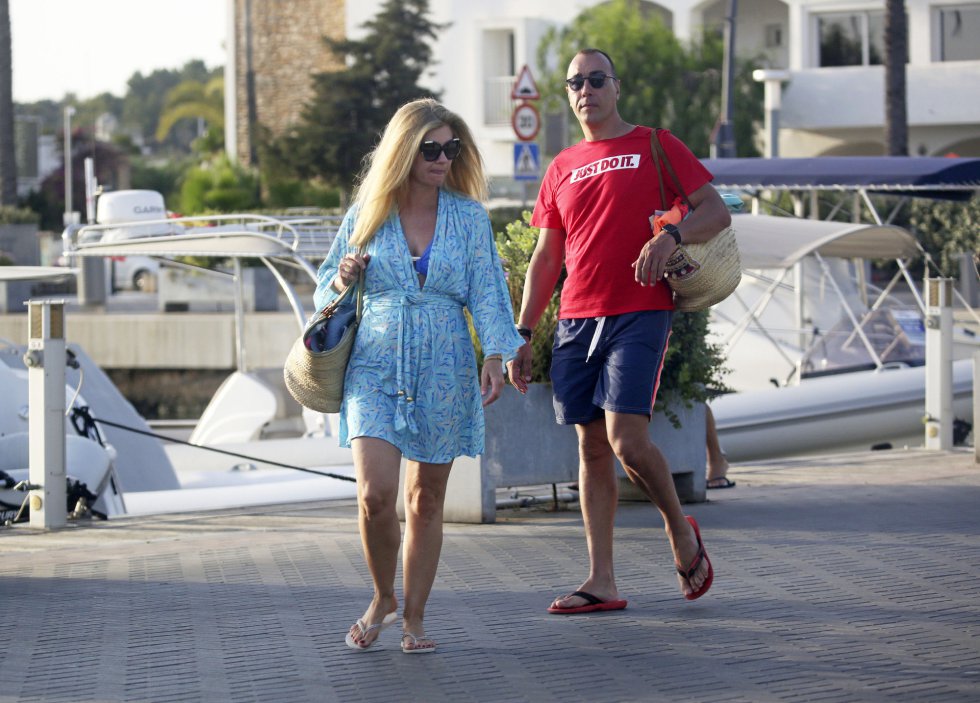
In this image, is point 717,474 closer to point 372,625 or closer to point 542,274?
point 542,274

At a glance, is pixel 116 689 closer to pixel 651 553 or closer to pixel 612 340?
pixel 612 340

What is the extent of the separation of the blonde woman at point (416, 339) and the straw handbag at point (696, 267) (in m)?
0.73

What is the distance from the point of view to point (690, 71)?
39.6 m

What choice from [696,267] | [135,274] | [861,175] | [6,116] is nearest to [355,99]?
[135,274]

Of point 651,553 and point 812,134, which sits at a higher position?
point 812,134

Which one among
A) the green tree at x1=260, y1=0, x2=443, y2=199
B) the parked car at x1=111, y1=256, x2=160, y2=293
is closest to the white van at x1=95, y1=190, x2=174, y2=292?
the parked car at x1=111, y1=256, x2=160, y2=293

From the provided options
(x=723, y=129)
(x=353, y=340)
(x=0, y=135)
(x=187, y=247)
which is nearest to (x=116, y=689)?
(x=353, y=340)

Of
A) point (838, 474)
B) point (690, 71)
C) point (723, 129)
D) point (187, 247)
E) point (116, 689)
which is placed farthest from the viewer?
point (690, 71)

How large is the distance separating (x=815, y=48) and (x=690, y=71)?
348 cm

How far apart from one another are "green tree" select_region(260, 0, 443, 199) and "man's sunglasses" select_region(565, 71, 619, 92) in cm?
3698

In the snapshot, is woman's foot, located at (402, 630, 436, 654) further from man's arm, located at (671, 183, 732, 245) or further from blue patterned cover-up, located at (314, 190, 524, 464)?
man's arm, located at (671, 183, 732, 245)

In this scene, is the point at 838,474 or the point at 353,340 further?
the point at 838,474

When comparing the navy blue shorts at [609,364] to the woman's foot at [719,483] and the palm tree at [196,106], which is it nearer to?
the woman's foot at [719,483]

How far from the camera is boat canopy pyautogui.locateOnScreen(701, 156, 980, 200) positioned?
1642cm
